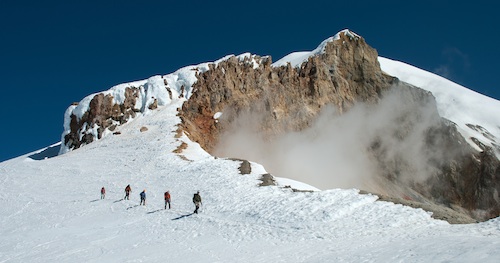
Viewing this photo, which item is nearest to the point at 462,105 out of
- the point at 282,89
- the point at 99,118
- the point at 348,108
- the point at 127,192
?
the point at 348,108

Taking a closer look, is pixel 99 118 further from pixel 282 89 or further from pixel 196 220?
pixel 196 220

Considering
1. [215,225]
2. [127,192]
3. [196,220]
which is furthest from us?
[127,192]

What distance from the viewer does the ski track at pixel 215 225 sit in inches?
Result: 811

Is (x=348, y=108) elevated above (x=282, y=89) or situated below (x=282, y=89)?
below

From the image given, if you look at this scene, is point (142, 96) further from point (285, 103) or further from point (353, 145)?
point (353, 145)

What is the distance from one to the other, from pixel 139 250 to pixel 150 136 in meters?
39.2

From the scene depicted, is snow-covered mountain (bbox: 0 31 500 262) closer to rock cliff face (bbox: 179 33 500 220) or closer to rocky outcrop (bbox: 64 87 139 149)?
rocky outcrop (bbox: 64 87 139 149)

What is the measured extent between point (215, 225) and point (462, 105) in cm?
8371

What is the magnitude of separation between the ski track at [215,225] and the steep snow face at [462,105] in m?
65.1

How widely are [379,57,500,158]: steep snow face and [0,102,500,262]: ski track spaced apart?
2562 inches

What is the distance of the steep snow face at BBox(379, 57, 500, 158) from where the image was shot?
299 ft

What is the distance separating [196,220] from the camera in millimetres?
28922

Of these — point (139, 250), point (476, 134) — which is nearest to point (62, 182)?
point (139, 250)

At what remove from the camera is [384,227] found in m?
24.3
